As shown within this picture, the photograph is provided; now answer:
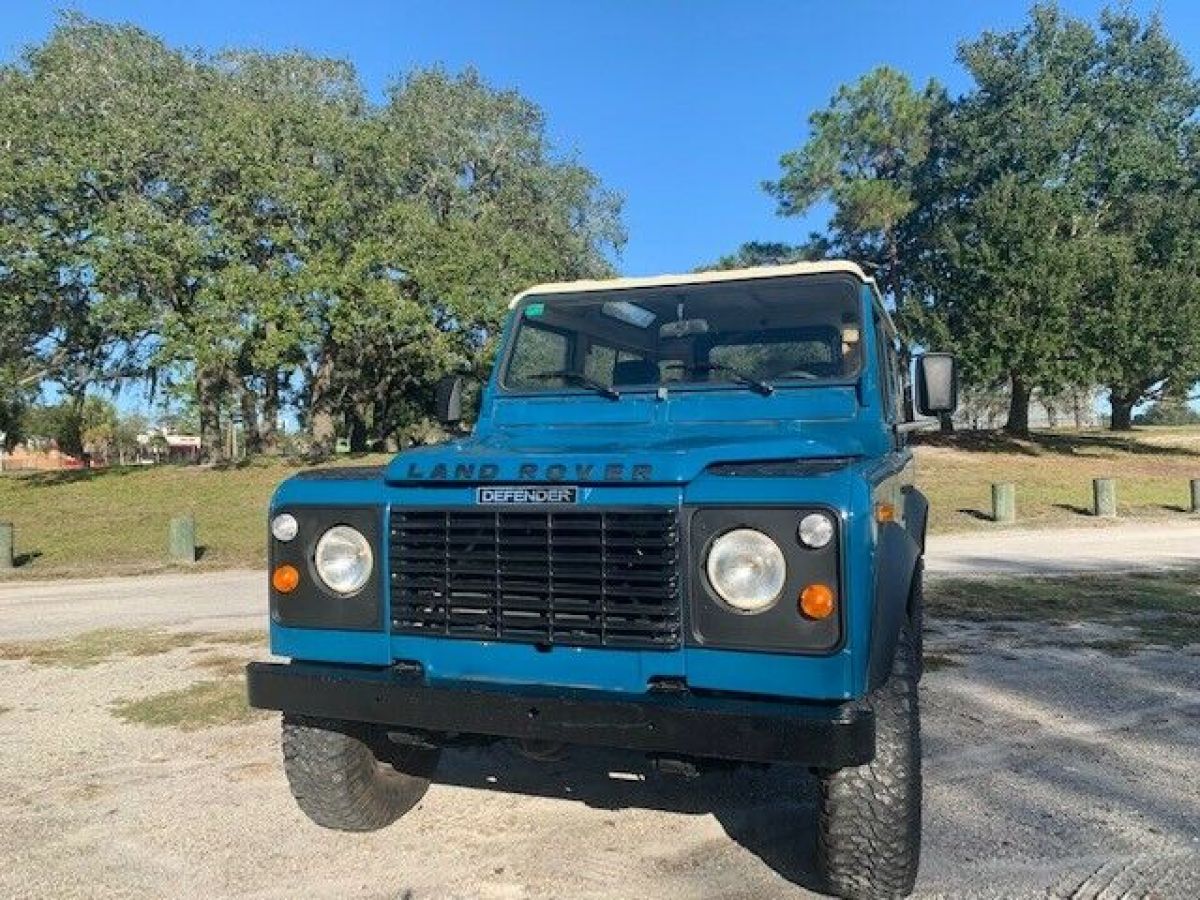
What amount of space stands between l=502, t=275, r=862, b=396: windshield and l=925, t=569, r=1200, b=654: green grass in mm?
4583

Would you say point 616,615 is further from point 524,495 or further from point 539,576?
point 524,495

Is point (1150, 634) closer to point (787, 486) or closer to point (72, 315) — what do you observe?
point (787, 486)

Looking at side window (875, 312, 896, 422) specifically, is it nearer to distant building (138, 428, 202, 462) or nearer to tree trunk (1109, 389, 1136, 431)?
tree trunk (1109, 389, 1136, 431)

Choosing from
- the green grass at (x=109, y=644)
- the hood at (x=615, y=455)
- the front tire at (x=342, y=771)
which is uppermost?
the hood at (x=615, y=455)

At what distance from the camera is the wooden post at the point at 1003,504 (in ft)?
67.2

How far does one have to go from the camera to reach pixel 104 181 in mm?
25875

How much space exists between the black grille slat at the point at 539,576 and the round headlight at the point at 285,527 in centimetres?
41

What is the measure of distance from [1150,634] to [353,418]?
32.4m

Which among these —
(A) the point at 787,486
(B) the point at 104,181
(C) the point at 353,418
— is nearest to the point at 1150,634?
(A) the point at 787,486

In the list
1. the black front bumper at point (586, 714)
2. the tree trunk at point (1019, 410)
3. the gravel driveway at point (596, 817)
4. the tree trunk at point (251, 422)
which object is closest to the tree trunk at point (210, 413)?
the tree trunk at point (251, 422)

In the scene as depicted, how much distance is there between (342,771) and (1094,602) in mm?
8452

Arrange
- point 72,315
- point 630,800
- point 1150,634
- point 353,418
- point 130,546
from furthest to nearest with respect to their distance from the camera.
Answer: point 353,418, point 72,315, point 130,546, point 1150,634, point 630,800

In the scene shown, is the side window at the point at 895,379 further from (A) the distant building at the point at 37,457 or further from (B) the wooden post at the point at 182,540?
(A) the distant building at the point at 37,457

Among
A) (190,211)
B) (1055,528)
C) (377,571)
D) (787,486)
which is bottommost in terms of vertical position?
(1055,528)
